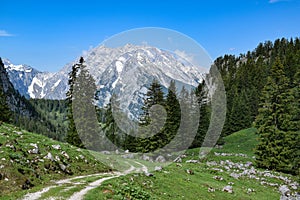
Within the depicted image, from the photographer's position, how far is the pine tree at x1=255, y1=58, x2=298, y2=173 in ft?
131

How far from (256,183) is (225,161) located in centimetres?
1250

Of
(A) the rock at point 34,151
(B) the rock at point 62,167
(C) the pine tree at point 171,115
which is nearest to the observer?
(A) the rock at point 34,151

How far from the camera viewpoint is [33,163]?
24.5 meters

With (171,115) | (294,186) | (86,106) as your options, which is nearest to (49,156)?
(86,106)

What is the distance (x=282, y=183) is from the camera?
32.1 m

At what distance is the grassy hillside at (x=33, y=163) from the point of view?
67.4 ft

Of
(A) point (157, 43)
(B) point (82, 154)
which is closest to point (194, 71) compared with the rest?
(A) point (157, 43)

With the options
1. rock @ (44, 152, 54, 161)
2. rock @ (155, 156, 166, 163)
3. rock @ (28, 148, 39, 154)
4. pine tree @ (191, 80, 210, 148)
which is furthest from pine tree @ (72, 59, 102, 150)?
pine tree @ (191, 80, 210, 148)

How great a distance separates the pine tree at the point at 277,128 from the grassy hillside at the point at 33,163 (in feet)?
75.2

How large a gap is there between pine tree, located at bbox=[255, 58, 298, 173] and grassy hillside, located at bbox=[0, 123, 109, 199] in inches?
903

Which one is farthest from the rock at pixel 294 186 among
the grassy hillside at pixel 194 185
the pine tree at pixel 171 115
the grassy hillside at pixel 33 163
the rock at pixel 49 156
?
the rock at pixel 49 156

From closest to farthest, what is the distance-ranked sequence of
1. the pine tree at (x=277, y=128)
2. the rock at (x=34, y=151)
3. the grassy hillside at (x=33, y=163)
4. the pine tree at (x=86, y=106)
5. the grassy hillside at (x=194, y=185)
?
1. the grassy hillside at (x=194, y=185)
2. the grassy hillside at (x=33, y=163)
3. the rock at (x=34, y=151)
4. the pine tree at (x=277, y=128)
5. the pine tree at (x=86, y=106)

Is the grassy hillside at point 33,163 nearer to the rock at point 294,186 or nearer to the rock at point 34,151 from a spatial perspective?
the rock at point 34,151

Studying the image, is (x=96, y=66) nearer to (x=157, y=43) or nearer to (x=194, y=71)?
(x=157, y=43)
